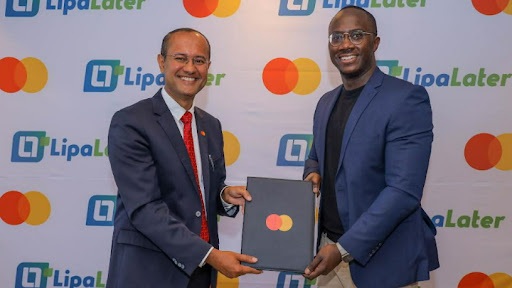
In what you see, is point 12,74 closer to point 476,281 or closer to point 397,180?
point 397,180

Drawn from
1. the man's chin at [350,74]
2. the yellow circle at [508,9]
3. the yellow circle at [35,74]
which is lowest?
the yellow circle at [35,74]

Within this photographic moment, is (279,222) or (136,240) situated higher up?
(279,222)

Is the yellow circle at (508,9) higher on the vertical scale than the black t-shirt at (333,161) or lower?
higher

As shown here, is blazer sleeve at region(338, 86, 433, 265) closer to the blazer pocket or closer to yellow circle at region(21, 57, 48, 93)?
the blazer pocket

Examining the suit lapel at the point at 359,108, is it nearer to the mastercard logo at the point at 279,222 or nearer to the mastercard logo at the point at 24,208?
the mastercard logo at the point at 279,222

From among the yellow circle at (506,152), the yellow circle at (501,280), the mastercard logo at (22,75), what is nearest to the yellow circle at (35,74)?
the mastercard logo at (22,75)

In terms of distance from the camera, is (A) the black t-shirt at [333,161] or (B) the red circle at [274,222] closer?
(B) the red circle at [274,222]

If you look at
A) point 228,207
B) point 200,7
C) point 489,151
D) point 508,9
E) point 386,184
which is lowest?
point 228,207

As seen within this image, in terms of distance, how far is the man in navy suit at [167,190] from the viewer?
2.09 meters

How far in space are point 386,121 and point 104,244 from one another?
8.94 feet

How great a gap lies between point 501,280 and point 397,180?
2.16 m

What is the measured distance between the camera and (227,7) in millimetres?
3791

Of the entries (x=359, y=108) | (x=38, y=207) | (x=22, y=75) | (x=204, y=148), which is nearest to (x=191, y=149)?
(x=204, y=148)

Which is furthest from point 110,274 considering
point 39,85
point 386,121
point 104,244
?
point 39,85
